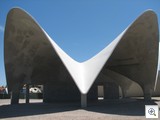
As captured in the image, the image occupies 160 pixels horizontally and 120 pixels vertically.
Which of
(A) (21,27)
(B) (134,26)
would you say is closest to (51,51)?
(A) (21,27)

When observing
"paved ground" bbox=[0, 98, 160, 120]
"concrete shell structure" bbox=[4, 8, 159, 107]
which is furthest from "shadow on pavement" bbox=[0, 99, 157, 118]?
"concrete shell structure" bbox=[4, 8, 159, 107]

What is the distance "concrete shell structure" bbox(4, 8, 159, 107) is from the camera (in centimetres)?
2044

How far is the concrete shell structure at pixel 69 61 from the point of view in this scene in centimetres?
2044

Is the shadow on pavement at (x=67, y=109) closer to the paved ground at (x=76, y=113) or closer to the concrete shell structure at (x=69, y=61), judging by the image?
the paved ground at (x=76, y=113)

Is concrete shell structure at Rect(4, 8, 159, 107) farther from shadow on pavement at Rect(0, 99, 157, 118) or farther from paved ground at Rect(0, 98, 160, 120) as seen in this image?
paved ground at Rect(0, 98, 160, 120)

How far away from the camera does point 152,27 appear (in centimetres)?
2198

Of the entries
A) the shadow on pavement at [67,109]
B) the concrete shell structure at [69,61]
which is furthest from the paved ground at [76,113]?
the concrete shell structure at [69,61]

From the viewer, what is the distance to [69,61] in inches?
947

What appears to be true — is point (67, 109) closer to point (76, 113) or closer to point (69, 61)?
point (76, 113)

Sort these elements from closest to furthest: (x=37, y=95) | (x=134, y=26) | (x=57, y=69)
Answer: (x=134, y=26) → (x=57, y=69) → (x=37, y=95)

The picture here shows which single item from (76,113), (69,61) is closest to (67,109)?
(76,113)

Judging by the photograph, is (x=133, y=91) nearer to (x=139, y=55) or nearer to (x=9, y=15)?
(x=139, y=55)

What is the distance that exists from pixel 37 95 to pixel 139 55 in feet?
88.3

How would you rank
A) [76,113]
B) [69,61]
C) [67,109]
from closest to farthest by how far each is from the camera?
1. [76,113]
2. [67,109]
3. [69,61]
